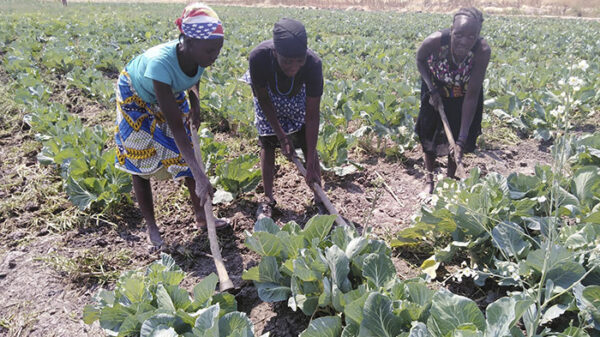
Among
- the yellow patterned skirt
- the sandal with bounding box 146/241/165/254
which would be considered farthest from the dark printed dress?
the sandal with bounding box 146/241/165/254

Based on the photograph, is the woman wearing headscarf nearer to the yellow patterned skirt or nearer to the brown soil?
the brown soil

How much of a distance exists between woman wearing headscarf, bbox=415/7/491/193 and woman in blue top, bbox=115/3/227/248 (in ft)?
5.82

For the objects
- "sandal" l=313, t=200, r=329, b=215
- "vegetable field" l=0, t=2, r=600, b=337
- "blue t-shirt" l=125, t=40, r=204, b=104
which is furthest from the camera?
"sandal" l=313, t=200, r=329, b=215

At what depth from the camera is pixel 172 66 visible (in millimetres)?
2449

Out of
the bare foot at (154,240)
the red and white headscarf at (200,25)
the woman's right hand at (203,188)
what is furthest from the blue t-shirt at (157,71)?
the bare foot at (154,240)

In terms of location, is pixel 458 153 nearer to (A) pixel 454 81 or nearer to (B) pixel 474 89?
(B) pixel 474 89

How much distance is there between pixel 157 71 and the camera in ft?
7.72

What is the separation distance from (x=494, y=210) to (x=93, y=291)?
102 inches

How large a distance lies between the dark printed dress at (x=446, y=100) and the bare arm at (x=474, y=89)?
0.06 metres

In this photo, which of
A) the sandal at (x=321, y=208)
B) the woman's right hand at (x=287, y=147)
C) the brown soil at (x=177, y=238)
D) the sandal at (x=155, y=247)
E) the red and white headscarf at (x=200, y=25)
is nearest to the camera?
the red and white headscarf at (x=200, y=25)

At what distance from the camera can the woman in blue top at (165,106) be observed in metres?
2.30

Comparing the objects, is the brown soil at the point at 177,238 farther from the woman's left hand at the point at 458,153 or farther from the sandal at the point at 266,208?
the woman's left hand at the point at 458,153

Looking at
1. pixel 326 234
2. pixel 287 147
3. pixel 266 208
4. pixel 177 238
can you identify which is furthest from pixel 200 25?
pixel 177 238

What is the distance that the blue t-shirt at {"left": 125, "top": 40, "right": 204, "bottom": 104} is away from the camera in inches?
93.0
